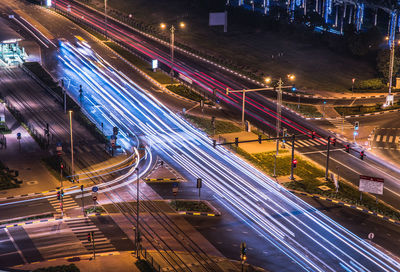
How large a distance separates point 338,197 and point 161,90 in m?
45.8

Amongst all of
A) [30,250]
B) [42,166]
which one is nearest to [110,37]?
[42,166]

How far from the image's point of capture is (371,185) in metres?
67.4

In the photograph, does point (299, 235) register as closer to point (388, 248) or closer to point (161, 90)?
point (388, 248)

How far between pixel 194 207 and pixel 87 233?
1196 centimetres

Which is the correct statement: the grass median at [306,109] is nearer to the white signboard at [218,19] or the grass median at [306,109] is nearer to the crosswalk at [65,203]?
the crosswalk at [65,203]

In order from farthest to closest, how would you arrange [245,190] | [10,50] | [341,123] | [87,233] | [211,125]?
1. [10,50]
2. [341,123]
3. [211,125]
4. [245,190]
5. [87,233]

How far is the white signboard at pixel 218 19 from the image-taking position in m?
147

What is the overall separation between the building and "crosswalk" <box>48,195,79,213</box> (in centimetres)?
5562

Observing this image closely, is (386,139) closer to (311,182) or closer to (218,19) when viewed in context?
(311,182)

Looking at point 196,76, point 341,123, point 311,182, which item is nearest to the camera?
point 311,182

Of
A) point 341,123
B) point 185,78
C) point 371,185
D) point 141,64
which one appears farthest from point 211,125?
point 141,64

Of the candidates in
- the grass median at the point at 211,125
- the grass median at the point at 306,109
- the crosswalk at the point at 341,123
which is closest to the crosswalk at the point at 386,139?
the crosswalk at the point at 341,123

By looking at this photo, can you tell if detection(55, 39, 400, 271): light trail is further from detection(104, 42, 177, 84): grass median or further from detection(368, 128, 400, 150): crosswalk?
detection(368, 128, 400, 150): crosswalk

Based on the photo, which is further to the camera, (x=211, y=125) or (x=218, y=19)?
(x=218, y=19)
